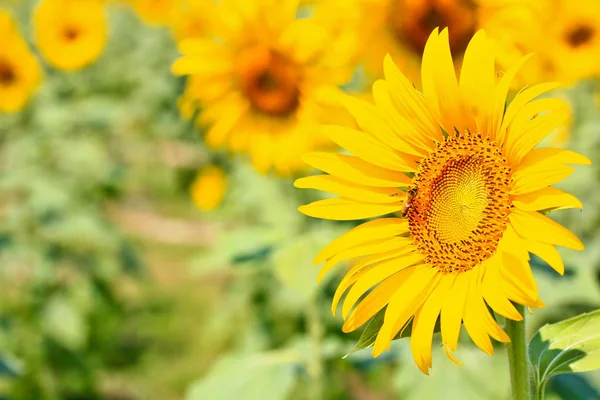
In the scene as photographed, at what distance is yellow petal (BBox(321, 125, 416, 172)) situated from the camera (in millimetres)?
1221

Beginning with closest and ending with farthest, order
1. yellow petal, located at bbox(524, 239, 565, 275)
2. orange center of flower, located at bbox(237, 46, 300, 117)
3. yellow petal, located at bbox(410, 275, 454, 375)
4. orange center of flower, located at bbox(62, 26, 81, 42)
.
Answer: yellow petal, located at bbox(524, 239, 565, 275)
yellow petal, located at bbox(410, 275, 454, 375)
orange center of flower, located at bbox(237, 46, 300, 117)
orange center of flower, located at bbox(62, 26, 81, 42)

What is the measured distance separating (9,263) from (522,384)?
14.1 ft

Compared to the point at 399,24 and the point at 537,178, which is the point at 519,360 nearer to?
the point at 537,178

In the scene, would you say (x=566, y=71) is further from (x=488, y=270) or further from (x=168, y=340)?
(x=168, y=340)

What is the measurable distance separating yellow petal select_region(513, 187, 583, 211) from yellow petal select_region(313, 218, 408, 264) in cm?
21

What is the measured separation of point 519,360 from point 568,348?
0.41ft

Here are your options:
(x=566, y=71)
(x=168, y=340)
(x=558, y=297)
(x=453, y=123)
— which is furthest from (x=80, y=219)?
(x=453, y=123)

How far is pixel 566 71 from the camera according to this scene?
3129 mm

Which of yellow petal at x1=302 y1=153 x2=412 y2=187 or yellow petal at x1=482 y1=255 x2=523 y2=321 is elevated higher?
yellow petal at x1=302 y1=153 x2=412 y2=187

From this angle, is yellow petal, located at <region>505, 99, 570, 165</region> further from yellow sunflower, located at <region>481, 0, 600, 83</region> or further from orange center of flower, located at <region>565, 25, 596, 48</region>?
orange center of flower, located at <region>565, 25, 596, 48</region>

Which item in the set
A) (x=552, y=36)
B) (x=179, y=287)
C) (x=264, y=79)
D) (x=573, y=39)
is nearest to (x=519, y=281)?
(x=264, y=79)

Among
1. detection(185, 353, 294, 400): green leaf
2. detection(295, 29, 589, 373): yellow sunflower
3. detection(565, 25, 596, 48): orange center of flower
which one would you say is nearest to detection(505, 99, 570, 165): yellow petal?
detection(295, 29, 589, 373): yellow sunflower

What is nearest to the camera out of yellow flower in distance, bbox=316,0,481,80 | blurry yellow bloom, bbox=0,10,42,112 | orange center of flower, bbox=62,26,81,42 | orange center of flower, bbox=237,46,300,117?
yellow flower in distance, bbox=316,0,481,80

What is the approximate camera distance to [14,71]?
14.3 feet
